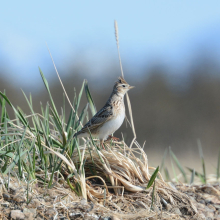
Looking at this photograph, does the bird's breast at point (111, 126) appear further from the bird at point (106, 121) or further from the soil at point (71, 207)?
the soil at point (71, 207)

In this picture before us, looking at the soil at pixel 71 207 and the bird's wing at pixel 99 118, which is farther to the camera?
the bird's wing at pixel 99 118

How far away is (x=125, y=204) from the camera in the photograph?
12.0ft

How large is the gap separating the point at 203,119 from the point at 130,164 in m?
14.9

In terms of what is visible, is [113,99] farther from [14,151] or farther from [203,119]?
[203,119]

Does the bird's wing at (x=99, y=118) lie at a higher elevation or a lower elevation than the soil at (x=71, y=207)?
higher

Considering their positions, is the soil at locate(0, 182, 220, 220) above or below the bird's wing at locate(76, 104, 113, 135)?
below

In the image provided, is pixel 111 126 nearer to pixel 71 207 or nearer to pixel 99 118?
pixel 99 118

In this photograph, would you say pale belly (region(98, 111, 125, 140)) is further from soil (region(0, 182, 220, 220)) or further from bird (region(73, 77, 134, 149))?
soil (region(0, 182, 220, 220))

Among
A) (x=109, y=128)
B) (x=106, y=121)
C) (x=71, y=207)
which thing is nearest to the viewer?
(x=71, y=207)

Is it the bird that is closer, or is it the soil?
the soil

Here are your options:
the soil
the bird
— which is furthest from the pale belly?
the soil

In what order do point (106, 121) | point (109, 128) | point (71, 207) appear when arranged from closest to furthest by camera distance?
point (71, 207) < point (109, 128) < point (106, 121)

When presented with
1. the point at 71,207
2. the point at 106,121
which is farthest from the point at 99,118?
the point at 71,207

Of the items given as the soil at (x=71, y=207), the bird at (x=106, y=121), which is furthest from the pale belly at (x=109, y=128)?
the soil at (x=71, y=207)
